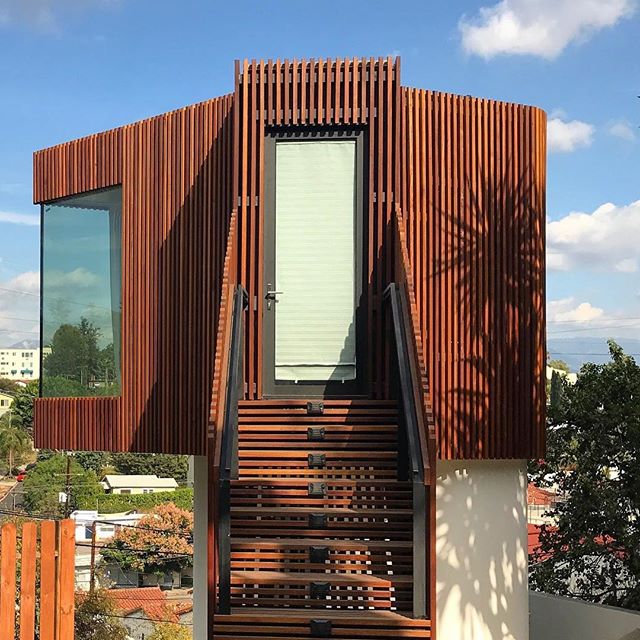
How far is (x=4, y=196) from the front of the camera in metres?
131

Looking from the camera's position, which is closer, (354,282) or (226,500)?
(226,500)

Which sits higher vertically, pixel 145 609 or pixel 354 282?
pixel 354 282

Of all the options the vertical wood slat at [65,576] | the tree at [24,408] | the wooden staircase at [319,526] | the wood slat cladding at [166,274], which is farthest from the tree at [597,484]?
the tree at [24,408]

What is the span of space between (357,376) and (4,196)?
132 meters

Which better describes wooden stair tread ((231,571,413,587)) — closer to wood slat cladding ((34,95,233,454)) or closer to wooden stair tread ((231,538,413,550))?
wooden stair tread ((231,538,413,550))

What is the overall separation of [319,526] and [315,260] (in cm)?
267

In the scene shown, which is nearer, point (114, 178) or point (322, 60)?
point (322, 60)

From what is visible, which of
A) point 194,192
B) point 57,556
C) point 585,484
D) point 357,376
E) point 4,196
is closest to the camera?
point 57,556

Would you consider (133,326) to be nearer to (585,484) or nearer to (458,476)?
(458,476)

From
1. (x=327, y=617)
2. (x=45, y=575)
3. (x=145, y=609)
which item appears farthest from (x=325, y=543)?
(x=145, y=609)

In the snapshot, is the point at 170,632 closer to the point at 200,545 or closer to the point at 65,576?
the point at 200,545


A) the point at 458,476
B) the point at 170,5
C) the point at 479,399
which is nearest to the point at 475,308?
the point at 479,399

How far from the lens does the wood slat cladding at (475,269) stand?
8070 millimetres

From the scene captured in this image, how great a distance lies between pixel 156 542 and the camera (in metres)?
49.0
